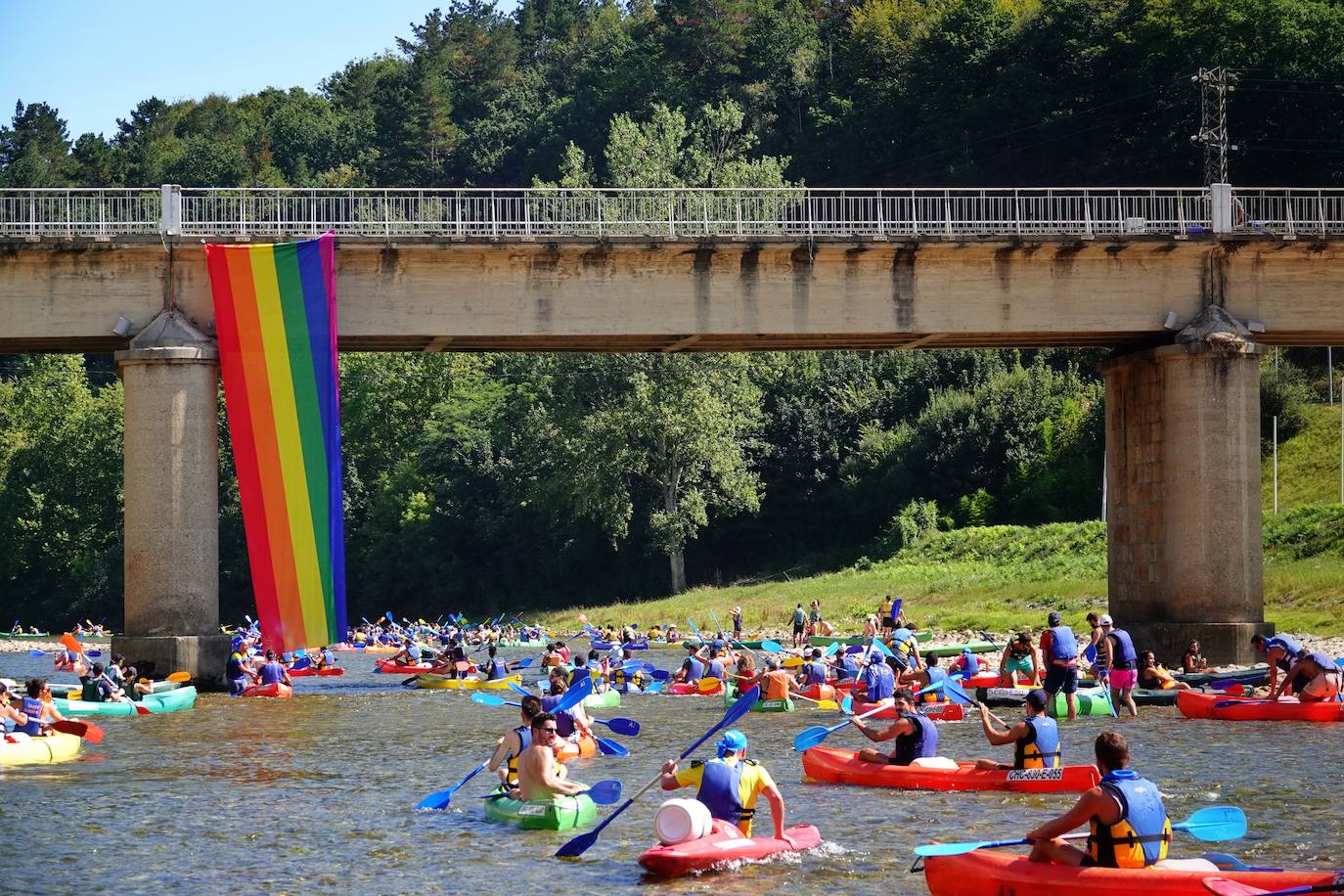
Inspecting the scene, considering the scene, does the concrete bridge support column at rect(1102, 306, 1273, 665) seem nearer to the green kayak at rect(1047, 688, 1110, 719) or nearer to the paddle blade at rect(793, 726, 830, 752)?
the green kayak at rect(1047, 688, 1110, 719)

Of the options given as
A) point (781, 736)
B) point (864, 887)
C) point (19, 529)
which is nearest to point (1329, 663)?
point (781, 736)

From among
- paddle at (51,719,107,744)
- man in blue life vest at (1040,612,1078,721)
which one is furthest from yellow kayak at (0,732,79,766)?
man in blue life vest at (1040,612,1078,721)

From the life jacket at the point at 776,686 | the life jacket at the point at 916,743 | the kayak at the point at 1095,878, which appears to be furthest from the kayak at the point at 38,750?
the kayak at the point at 1095,878

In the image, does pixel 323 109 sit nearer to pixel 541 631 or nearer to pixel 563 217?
pixel 541 631

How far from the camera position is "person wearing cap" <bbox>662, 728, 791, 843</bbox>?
56.2 feet

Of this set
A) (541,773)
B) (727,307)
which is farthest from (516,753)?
(727,307)

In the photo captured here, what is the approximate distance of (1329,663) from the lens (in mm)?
29703

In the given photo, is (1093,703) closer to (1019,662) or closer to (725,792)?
(1019,662)

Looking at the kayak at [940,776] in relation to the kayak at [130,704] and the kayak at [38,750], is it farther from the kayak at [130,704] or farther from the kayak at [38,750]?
the kayak at [130,704]

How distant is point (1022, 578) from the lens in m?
56.9

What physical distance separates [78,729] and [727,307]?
16.9m

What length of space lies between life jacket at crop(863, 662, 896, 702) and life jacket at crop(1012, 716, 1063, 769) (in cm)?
747

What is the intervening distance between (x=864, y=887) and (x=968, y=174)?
73.0 meters

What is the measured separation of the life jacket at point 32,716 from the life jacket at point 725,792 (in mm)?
13406
